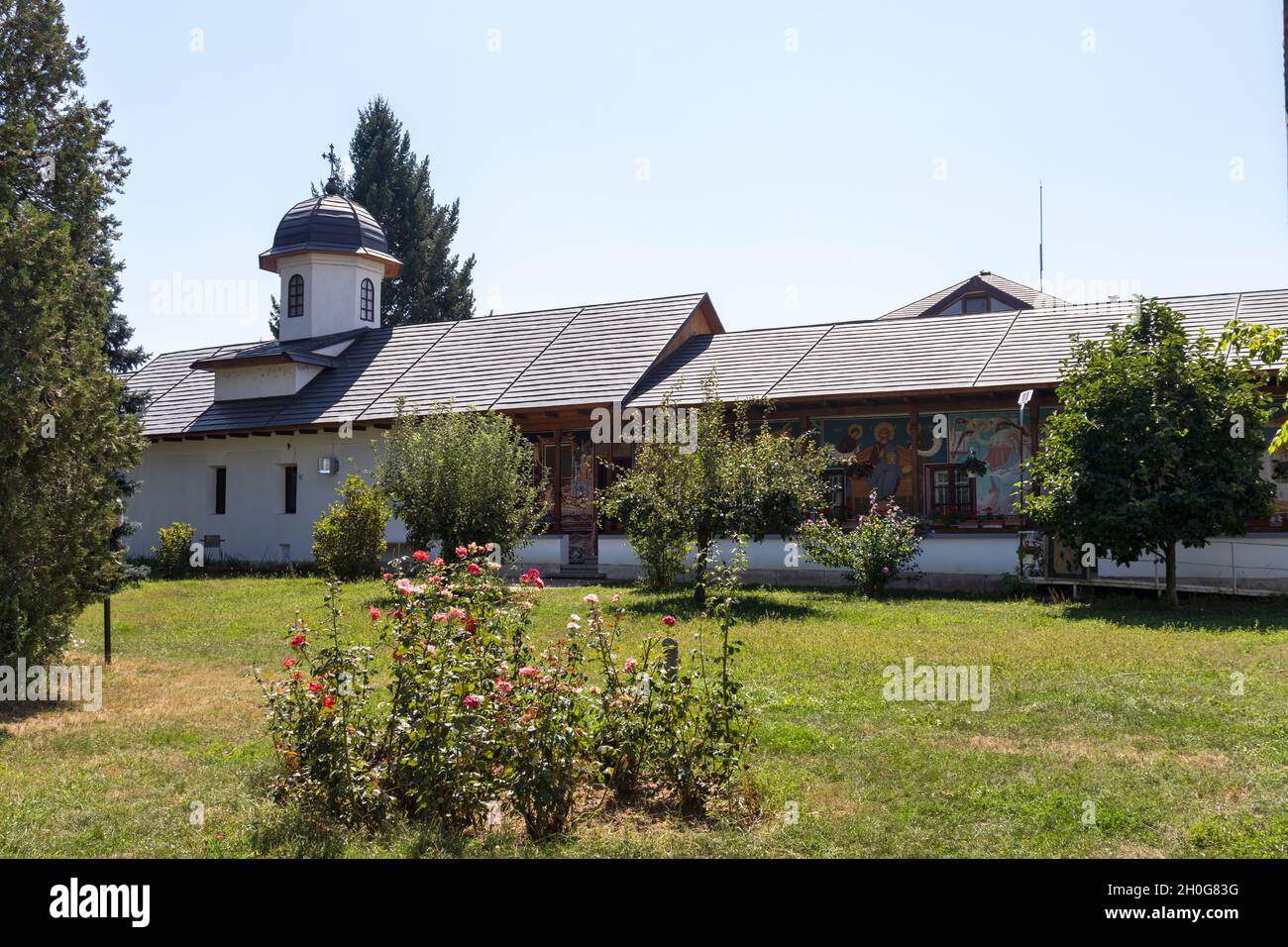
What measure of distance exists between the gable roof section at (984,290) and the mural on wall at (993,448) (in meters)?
15.2

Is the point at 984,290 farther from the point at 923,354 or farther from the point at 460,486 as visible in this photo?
the point at 460,486

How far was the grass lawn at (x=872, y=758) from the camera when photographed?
6320 mm

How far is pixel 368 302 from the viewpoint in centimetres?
3369

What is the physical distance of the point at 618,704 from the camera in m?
7.12

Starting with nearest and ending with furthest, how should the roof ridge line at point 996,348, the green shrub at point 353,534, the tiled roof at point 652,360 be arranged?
the roof ridge line at point 996,348
the tiled roof at point 652,360
the green shrub at point 353,534

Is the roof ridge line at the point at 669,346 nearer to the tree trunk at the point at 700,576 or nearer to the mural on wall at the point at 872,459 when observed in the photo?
the mural on wall at the point at 872,459

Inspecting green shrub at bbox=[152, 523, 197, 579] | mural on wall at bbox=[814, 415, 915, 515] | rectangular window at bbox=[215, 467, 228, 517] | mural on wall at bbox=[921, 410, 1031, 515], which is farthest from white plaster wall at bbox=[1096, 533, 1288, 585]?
rectangular window at bbox=[215, 467, 228, 517]

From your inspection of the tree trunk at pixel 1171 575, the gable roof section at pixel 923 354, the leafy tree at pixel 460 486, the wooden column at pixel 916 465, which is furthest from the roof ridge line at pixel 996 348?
the leafy tree at pixel 460 486

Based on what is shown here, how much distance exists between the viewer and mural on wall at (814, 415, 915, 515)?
23.1m

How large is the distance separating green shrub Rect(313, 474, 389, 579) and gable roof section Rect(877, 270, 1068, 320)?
20.3 m

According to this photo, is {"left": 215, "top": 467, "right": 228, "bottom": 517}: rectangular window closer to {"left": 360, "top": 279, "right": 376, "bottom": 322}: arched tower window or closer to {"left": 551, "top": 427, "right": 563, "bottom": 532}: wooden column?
{"left": 360, "top": 279, "right": 376, "bottom": 322}: arched tower window

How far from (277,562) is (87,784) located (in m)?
20.3
